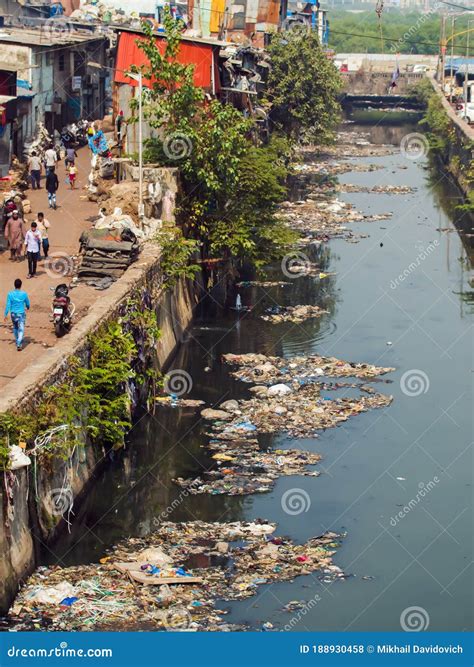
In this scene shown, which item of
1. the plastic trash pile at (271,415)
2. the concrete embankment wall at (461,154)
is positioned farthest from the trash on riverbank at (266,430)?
the concrete embankment wall at (461,154)

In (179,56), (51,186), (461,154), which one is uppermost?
(179,56)

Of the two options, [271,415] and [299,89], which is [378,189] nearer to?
[299,89]

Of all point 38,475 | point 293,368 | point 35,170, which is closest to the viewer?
point 38,475

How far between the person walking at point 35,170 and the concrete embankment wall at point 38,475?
9.72 metres

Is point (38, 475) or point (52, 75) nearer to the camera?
point (38, 475)

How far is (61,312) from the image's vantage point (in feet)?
63.7

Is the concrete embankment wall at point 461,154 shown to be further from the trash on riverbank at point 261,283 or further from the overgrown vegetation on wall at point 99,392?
→ the overgrown vegetation on wall at point 99,392

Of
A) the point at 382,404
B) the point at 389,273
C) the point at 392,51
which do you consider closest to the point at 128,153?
the point at 389,273

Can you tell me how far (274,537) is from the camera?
16266mm

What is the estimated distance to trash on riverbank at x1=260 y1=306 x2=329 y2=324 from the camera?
27562 mm

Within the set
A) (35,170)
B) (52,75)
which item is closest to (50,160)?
(35,170)

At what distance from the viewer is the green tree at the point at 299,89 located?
4841 cm

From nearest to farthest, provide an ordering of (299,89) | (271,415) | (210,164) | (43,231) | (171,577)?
1. (171,577)
2. (271,415)
3. (43,231)
4. (210,164)
5. (299,89)

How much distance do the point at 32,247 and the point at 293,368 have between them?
5218mm
